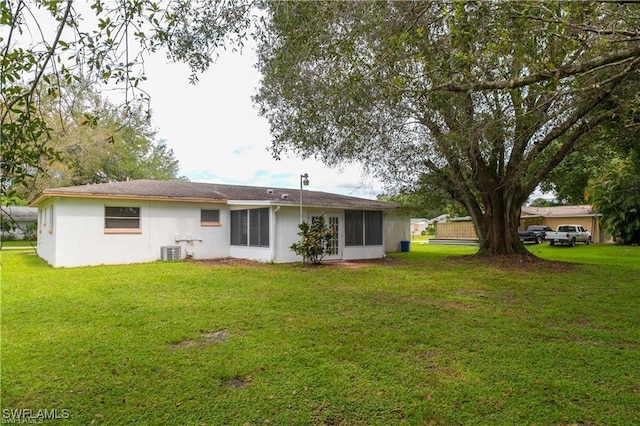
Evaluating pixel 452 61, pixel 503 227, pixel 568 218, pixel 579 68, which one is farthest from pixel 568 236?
pixel 579 68

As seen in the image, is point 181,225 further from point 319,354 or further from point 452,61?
point 452,61

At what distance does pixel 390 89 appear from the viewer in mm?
Result: 5848

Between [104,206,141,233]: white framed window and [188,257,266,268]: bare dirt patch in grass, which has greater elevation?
[104,206,141,233]: white framed window

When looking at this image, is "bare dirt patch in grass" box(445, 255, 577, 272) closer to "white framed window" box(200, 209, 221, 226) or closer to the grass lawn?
the grass lawn

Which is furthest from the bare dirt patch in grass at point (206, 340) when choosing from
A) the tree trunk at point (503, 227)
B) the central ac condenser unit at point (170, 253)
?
the tree trunk at point (503, 227)

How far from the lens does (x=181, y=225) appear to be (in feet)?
48.4

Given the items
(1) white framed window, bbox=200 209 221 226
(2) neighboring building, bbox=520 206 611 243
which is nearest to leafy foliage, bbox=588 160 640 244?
(2) neighboring building, bbox=520 206 611 243

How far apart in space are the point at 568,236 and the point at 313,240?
747 inches

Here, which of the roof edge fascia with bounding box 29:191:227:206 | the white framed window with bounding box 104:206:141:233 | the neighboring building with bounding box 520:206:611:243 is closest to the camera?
the roof edge fascia with bounding box 29:191:227:206

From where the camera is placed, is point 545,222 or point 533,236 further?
point 545,222

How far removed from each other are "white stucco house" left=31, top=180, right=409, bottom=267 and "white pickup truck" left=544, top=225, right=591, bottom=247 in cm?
1344

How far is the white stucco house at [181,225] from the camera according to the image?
42.0ft

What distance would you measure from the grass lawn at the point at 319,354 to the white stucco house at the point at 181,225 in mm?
4260

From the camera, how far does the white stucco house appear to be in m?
12.8
